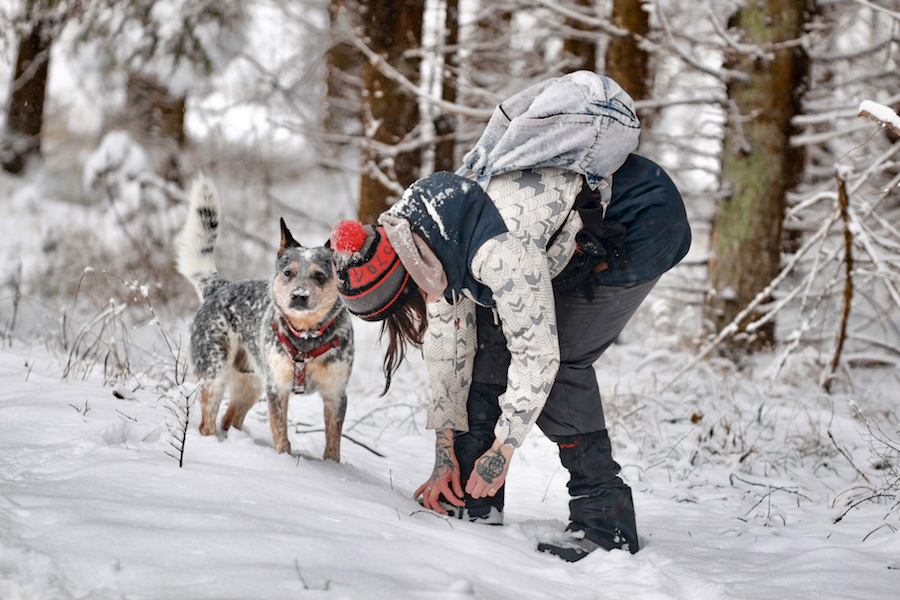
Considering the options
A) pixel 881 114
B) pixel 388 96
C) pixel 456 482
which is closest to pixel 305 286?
pixel 456 482

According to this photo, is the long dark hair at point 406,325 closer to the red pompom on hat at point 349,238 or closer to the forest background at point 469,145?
the red pompom on hat at point 349,238

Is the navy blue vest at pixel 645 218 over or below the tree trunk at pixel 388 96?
below

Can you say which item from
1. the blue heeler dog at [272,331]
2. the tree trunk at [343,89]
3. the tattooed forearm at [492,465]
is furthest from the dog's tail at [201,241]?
the tree trunk at [343,89]

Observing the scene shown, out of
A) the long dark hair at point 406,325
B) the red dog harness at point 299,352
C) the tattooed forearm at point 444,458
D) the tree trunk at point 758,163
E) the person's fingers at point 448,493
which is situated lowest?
the person's fingers at point 448,493

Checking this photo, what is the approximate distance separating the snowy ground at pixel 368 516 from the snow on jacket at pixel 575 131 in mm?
1287

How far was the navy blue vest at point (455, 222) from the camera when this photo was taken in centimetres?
206

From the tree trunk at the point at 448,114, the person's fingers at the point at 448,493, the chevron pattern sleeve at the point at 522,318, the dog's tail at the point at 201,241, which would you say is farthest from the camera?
the tree trunk at the point at 448,114

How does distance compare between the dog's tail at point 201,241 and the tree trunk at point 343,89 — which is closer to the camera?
the dog's tail at point 201,241

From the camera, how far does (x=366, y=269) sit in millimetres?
2047

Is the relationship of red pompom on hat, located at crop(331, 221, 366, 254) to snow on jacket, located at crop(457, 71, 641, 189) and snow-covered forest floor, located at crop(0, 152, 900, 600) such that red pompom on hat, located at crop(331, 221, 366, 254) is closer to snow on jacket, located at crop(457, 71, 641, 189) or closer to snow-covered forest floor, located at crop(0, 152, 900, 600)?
snow on jacket, located at crop(457, 71, 641, 189)

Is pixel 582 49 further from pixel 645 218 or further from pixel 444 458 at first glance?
pixel 444 458

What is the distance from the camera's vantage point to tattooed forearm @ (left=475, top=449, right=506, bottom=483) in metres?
2.17

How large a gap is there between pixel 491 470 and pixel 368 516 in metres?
0.44

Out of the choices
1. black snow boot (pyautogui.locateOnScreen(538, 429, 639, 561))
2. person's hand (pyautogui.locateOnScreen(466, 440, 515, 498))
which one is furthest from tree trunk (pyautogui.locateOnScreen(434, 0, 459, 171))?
person's hand (pyautogui.locateOnScreen(466, 440, 515, 498))
